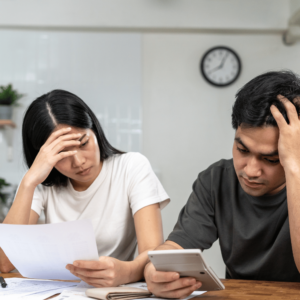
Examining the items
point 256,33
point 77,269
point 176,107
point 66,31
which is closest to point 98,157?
point 77,269

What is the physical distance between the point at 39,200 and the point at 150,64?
2249mm

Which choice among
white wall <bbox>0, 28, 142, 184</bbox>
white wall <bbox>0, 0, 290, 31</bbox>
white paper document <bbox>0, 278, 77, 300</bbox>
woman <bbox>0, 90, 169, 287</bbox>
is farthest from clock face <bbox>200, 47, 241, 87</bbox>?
white paper document <bbox>0, 278, 77, 300</bbox>

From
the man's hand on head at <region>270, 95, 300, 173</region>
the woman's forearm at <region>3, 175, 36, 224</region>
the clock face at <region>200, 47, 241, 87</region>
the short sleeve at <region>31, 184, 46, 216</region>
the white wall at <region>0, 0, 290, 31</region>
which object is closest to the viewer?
the man's hand on head at <region>270, 95, 300, 173</region>

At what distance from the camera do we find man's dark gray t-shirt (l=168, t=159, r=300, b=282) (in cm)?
114

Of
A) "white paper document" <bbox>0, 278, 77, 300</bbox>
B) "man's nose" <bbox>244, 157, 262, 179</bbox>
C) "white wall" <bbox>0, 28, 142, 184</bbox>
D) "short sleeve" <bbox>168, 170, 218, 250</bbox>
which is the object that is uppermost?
"white wall" <bbox>0, 28, 142, 184</bbox>

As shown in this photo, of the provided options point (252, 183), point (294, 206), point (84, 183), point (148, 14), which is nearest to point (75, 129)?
point (84, 183)

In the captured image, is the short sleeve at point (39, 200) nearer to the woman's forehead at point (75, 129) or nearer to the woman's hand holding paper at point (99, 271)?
the woman's forehead at point (75, 129)

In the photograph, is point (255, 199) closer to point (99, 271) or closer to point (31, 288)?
point (99, 271)

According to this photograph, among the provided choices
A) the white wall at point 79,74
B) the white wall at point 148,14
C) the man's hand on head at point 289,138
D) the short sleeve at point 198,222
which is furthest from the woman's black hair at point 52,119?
the white wall at point 148,14

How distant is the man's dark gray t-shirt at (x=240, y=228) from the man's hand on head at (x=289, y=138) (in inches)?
7.3

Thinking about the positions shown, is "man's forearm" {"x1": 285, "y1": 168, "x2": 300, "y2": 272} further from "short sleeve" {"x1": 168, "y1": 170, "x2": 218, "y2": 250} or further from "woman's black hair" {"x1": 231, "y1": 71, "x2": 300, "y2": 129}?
"short sleeve" {"x1": 168, "y1": 170, "x2": 218, "y2": 250}

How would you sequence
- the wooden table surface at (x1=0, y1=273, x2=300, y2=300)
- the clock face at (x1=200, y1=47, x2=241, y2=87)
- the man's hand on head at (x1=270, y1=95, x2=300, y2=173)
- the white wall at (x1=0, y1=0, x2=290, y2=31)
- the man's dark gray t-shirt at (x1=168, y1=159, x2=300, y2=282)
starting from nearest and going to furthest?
the wooden table surface at (x1=0, y1=273, x2=300, y2=300) → the man's hand on head at (x1=270, y1=95, x2=300, y2=173) → the man's dark gray t-shirt at (x1=168, y1=159, x2=300, y2=282) → the white wall at (x1=0, y1=0, x2=290, y2=31) → the clock face at (x1=200, y1=47, x2=241, y2=87)

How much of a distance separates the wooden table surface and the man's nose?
30cm

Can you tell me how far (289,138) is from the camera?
0.98 m
